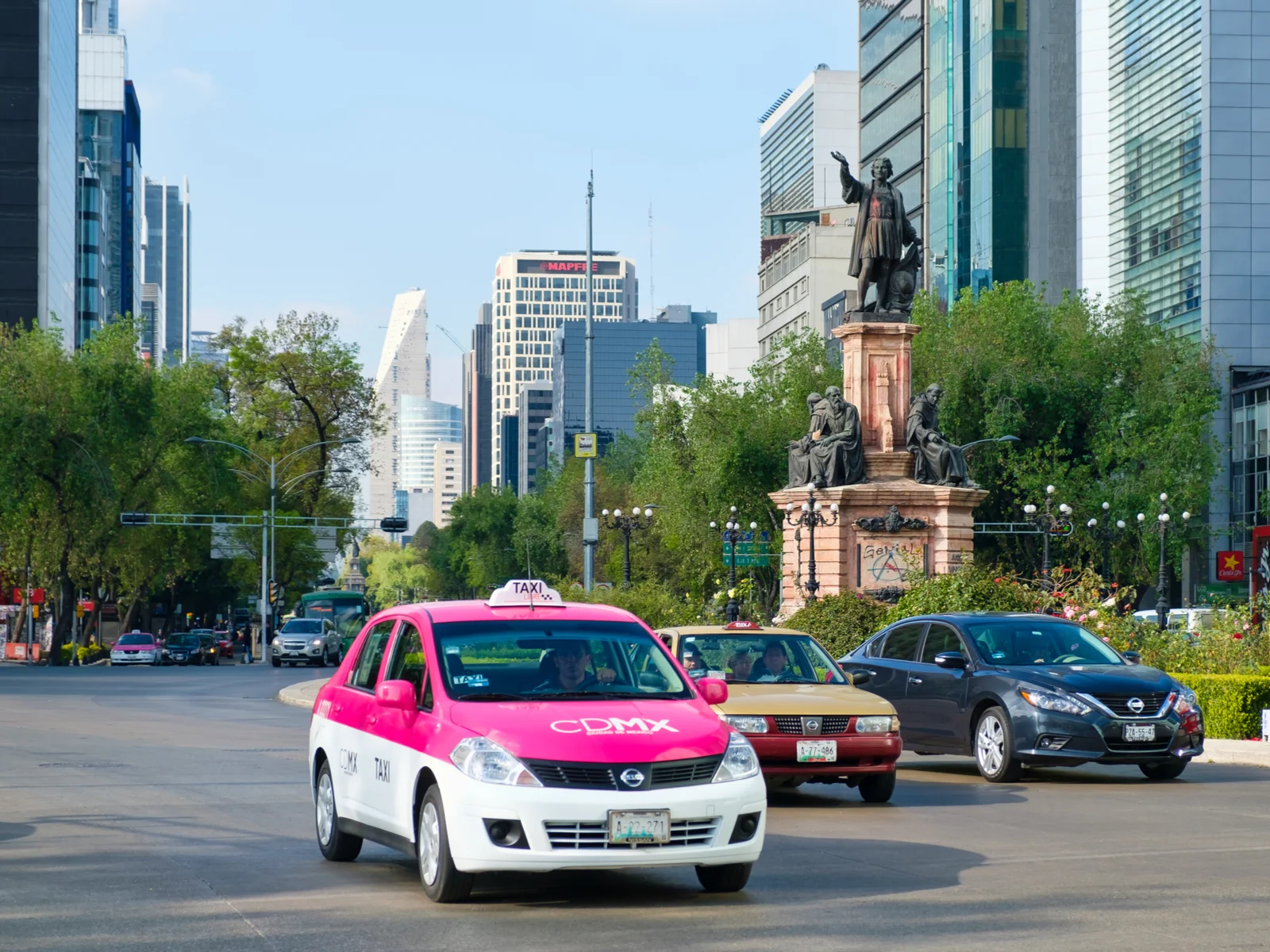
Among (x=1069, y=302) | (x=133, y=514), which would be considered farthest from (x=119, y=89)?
(x=1069, y=302)

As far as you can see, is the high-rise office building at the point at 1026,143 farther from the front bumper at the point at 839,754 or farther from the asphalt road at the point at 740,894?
the front bumper at the point at 839,754

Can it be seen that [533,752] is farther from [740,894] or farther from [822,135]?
[822,135]

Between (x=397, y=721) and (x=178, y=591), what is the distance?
92.6m

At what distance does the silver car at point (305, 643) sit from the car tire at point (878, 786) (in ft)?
164

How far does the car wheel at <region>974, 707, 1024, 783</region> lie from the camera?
53.9ft

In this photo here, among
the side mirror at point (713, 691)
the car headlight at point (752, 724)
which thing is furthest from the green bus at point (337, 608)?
the side mirror at point (713, 691)

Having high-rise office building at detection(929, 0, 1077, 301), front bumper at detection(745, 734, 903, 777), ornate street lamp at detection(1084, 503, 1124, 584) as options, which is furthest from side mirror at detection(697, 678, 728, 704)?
high-rise office building at detection(929, 0, 1077, 301)

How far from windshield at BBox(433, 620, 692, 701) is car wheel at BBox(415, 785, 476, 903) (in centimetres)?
65

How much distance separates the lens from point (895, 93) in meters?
115

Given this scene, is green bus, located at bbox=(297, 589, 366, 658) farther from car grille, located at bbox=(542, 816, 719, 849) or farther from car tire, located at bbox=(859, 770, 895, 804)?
car grille, located at bbox=(542, 816, 719, 849)

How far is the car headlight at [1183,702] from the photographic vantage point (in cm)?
1625

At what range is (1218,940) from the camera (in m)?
8.28

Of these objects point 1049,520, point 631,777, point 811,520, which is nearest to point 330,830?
point 631,777

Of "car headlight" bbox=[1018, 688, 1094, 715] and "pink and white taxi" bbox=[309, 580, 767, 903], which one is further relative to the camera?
"car headlight" bbox=[1018, 688, 1094, 715]
